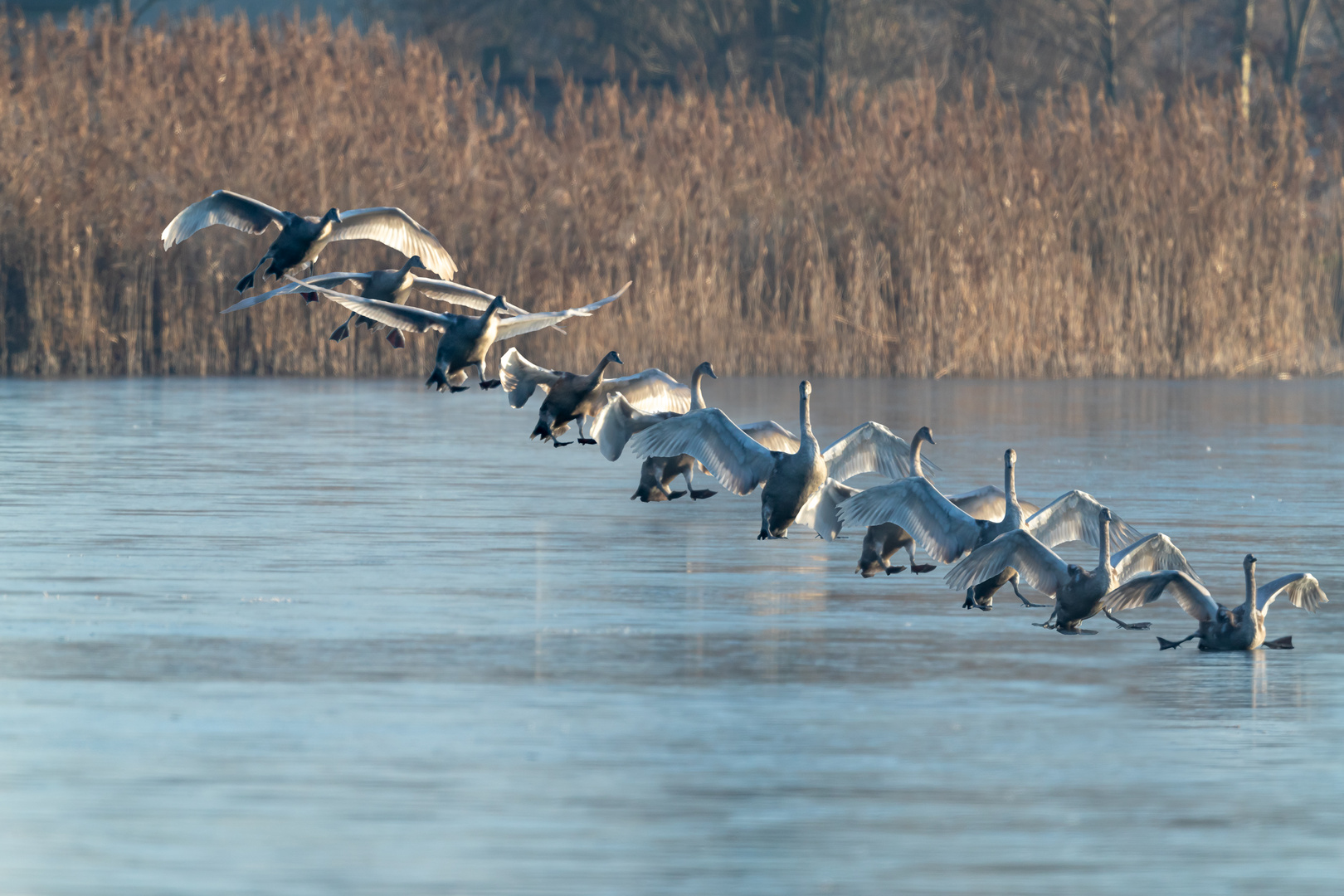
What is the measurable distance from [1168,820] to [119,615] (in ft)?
13.4

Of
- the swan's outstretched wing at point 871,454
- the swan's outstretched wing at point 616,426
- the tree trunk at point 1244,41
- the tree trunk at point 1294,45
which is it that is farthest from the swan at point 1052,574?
the tree trunk at point 1294,45

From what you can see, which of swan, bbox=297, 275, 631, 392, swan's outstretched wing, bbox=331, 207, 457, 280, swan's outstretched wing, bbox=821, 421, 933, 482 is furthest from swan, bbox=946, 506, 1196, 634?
swan's outstretched wing, bbox=331, 207, 457, 280

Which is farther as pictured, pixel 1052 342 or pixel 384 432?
pixel 1052 342

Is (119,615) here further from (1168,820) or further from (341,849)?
(1168,820)

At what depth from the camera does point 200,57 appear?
72.0ft

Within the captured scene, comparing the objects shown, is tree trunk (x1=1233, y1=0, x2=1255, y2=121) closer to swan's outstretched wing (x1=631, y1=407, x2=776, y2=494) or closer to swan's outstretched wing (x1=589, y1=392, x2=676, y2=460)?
swan's outstretched wing (x1=589, y1=392, x2=676, y2=460)

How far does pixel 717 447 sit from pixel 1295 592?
7.92 feet

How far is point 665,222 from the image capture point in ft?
73.2

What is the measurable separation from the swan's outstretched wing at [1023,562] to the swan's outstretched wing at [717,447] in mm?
1493

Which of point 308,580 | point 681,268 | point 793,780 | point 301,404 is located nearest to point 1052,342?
point 681,268

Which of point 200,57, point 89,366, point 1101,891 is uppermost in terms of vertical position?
point 200,57

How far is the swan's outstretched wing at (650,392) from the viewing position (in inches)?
429

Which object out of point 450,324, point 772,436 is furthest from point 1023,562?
point 450,324

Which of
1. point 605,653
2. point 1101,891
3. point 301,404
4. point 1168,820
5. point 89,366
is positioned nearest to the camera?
point 1101,891
